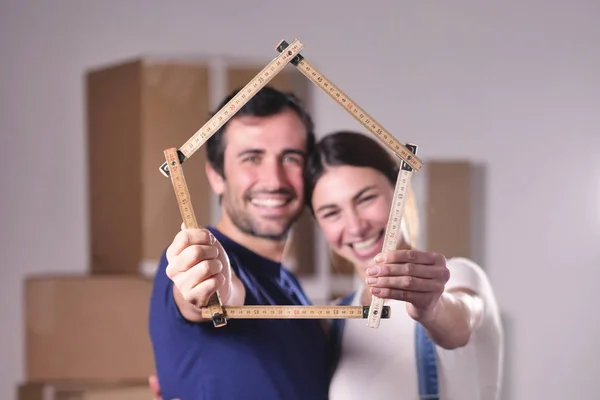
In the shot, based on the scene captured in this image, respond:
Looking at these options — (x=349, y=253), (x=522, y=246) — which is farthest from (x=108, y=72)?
(x=522, y=246)

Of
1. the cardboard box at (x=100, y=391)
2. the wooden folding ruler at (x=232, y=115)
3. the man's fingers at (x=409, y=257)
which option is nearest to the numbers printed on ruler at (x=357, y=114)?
the wooden folding ruler at (x=232, y=115)

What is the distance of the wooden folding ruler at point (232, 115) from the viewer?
3.27 ft

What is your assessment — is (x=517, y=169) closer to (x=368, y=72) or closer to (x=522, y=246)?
(x=522, y=246)

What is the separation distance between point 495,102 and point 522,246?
13.3 inches

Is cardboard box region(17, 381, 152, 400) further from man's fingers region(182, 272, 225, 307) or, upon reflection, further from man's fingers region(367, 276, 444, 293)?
man's fingers region(367, 276, 444, 293)

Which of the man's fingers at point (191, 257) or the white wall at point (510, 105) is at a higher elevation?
the white wall at point (510, 105)

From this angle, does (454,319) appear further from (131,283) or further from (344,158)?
(131,283)

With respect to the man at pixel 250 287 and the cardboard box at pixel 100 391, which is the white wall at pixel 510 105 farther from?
the cardboard box at pixel 100 391

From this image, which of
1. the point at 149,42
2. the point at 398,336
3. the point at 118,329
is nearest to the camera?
the point at 398,336

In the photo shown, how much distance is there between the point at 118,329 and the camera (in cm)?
143

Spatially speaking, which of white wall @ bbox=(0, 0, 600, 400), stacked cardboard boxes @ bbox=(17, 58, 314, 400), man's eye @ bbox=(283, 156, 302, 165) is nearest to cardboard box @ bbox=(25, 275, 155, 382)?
stacked cardboard boxes @ bbox=(17, 58, 314, 400)

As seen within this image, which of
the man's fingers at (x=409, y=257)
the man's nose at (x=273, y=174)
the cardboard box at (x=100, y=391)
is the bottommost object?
the cardboard box at (x=100, y=391)

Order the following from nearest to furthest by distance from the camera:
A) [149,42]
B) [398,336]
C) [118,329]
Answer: [398,336], [118,329], [149,42]

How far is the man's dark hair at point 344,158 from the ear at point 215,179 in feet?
0.53
